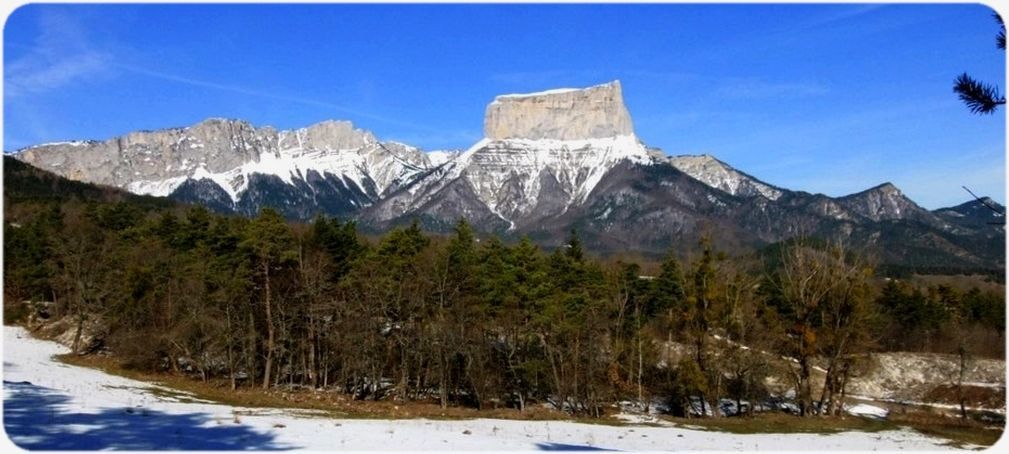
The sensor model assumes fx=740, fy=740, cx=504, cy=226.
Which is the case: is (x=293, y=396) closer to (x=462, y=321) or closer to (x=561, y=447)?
(x=462, y=321)

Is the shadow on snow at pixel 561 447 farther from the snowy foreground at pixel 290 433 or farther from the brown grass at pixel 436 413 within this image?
the brown grass at pixel 436 413

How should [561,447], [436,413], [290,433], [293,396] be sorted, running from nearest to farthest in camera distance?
[290,433] → [561,447] → [436,413] → [293,396]

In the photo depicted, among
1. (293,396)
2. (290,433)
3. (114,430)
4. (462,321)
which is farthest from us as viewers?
(462,321)

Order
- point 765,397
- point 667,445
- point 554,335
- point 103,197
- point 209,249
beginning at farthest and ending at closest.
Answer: point 103,197, point 209,249, point 765,397, point 554,335, point 667,445

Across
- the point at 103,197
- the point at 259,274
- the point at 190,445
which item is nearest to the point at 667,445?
the point at 190,445

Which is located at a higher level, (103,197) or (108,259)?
(103,197)

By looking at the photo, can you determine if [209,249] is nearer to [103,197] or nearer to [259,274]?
[259,274]

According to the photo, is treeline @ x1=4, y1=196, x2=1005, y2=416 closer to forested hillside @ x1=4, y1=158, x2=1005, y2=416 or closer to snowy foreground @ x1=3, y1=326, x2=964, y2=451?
forested hillside @ x1=4, y1=158, x2=1005, y2=416

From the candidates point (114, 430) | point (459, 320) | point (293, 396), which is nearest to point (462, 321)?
point (459, 320)

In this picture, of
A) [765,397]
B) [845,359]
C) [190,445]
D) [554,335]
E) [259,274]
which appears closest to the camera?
[190,445]
